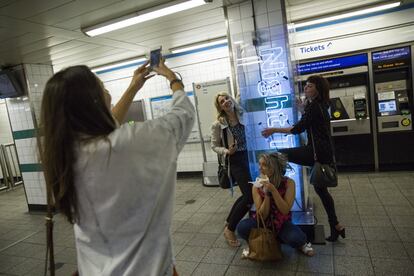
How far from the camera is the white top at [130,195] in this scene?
901mm

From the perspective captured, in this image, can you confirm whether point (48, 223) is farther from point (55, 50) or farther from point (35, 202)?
point (35, 202)

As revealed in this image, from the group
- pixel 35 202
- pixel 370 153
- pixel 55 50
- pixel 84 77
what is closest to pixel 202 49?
pixel 55 50

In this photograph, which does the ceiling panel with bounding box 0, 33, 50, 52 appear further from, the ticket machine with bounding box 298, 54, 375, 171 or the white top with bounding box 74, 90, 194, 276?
the ticket machine with bounding box 298, 54, 375, 171

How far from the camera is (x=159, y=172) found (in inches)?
37.7

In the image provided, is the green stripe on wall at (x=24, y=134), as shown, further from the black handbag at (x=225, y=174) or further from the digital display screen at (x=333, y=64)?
the digital display screen at (x=333, y=64)

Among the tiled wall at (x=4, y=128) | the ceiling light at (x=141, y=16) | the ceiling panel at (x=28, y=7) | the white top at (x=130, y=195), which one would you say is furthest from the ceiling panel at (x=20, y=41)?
the tiled wall at (x=4, y=128)

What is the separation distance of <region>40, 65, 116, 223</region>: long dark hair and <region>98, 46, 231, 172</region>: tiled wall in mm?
4940

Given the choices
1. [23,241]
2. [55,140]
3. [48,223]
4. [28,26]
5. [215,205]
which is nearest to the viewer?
[55,140]

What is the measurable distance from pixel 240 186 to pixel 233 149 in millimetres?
396

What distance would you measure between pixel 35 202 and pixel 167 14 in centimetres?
436

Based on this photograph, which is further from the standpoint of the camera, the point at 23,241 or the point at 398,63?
the point at 398,63

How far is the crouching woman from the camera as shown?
8.43ft

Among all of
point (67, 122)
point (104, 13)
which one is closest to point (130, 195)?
point (67, 122)

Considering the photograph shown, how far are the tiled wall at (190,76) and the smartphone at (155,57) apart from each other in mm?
4584
